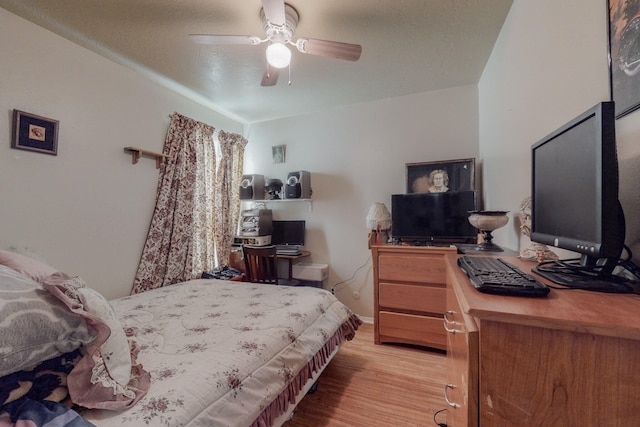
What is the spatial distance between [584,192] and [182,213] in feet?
10.0

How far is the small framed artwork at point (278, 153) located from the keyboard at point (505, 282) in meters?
3.14

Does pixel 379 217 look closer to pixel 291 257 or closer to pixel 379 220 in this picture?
pixel 379 220

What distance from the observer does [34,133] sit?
184cm

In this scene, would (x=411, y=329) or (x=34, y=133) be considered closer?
(x=34, y=133)

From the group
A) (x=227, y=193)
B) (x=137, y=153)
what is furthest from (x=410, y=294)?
(x=137, y=153)

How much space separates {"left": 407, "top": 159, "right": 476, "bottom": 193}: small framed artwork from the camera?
2.64 m

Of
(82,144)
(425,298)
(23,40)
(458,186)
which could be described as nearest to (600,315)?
(425,298)

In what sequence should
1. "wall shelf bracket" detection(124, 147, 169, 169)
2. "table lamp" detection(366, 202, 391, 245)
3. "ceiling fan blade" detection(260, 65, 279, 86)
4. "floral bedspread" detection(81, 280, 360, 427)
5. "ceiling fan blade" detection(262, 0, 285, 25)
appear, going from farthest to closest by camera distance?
"table lamp" detection(366, 202, 391, 245), "wall shelf bracket" detection(124, 147, 169, 169), "ceiling fan blade" detection(260, 65, 279, 86), "ceiling fan blade" detection(262, 0, 285, 25), "floral bedspread" detection(81, 280, 360, 427)

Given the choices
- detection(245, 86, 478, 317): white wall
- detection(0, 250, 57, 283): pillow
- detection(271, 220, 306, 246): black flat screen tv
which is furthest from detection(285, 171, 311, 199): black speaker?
detection(0, 250, 57, 283): pillow

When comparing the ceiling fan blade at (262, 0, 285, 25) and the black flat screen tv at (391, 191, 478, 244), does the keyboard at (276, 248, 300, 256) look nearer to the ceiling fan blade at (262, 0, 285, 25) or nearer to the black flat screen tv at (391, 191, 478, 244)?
the black flat screen tv at (391, 191, 478, 244)

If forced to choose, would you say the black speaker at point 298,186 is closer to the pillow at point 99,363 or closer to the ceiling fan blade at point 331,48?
the ceiling fan blade at point 331,48

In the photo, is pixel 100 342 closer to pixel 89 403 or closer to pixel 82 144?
pixel 89 403

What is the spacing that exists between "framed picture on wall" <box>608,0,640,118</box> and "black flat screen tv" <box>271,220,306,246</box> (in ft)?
9.53

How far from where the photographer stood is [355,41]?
A: 204cm
